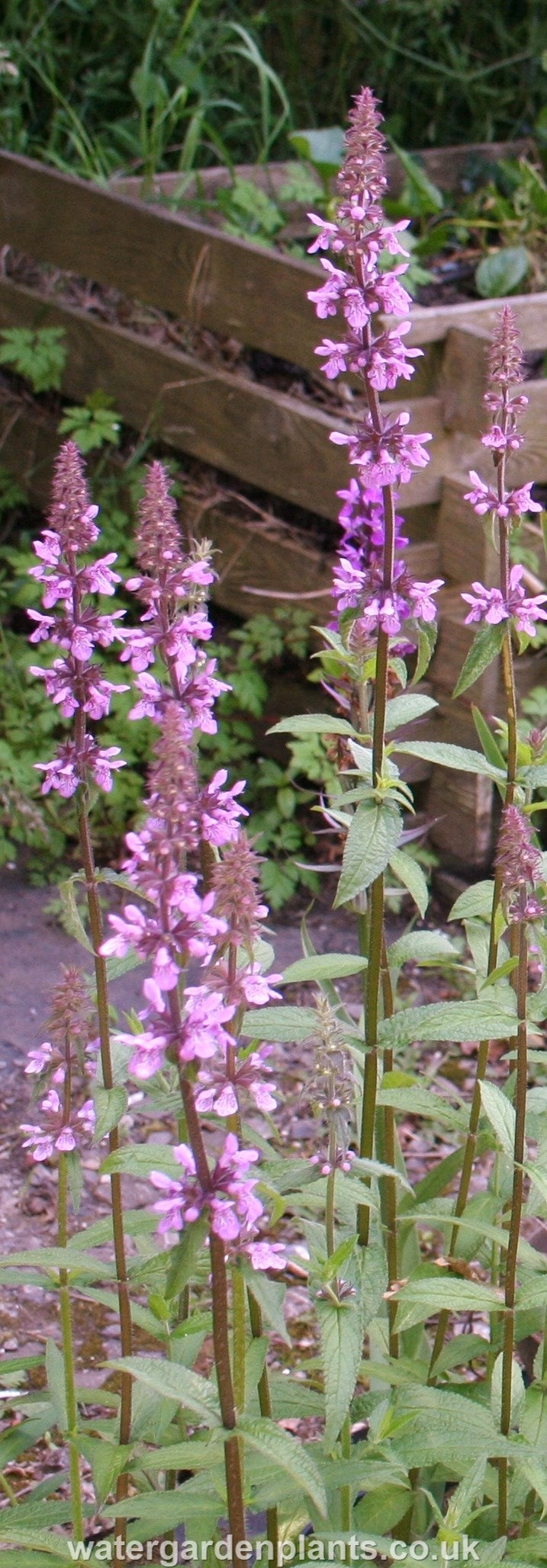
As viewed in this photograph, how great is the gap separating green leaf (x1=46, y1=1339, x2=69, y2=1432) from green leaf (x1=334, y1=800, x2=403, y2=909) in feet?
2.27

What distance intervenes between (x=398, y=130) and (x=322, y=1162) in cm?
522

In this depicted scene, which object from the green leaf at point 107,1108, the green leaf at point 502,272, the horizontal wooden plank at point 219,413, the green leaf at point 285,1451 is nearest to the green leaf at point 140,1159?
the green leaf at point 107,1108

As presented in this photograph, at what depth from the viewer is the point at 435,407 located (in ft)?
12.1

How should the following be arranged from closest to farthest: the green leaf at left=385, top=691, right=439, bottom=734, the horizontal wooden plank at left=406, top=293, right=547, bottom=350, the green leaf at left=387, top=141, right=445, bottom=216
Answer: the green leaf at left=385, top=691, right=439, bottom=734 < the horizontal wooden plank at left=406, top=293, right=547, bottom=350 < the green leaf at left=387, top=141, right=445, bottom=216

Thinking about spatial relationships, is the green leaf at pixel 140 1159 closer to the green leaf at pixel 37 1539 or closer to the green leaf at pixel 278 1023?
the green leaf at pixel 278 1023

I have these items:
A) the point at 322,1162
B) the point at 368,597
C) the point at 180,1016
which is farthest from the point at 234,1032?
the point at 368,597

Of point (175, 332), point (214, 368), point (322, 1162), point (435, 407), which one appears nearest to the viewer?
point (322, 1162)

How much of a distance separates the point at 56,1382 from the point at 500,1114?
0.64 meters

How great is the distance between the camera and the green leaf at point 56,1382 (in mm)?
1743

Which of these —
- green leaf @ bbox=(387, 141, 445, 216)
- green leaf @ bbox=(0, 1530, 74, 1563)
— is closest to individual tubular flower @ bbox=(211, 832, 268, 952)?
green leaf @ bbox=(0, 1530, 74, 1563)

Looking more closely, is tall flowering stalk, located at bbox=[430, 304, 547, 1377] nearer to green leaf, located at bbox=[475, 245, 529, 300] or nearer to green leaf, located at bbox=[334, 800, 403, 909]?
green leaf, located at bbox=[334, 800, 403, 909]

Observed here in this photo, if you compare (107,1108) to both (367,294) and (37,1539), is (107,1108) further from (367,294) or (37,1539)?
(367,294)

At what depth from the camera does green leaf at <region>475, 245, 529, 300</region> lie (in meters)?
4.35

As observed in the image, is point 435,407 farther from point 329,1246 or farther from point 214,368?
point 329,1246
